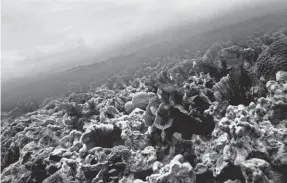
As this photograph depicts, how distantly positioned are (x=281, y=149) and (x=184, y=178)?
6.19 ft

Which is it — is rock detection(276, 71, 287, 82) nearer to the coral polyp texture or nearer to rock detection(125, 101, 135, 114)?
the coral polyp texture

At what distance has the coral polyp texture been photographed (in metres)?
3.79

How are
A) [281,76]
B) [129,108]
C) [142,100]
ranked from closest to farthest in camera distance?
[281,76] < [142,100] < [129,108]

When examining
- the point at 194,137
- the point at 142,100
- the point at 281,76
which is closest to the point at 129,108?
the point at 142,100

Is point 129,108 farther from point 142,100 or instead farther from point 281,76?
point 281,76

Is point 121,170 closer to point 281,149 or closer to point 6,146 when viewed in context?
→ point 281,149

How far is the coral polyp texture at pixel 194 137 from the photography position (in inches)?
149

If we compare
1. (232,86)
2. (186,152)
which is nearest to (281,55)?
(232,86)

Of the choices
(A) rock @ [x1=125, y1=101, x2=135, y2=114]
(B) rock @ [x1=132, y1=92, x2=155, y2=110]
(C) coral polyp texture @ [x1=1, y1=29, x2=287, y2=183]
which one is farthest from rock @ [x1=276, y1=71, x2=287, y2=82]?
(A) rock @ [x1=125, y1=101, x2=135, y2=114]

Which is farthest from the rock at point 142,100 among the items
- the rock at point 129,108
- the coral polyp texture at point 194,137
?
the rock at point 129,108

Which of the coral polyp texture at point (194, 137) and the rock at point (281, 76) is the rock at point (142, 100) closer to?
the coral polyp texture at point (194, 137)

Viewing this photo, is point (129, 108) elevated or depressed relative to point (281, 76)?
depressed

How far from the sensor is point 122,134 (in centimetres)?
642

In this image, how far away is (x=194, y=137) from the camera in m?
5.20
